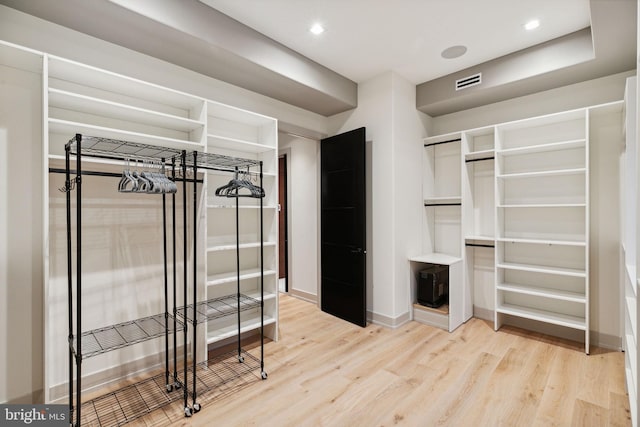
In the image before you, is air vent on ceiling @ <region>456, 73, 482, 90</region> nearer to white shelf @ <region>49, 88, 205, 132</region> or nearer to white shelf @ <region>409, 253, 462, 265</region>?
white shelf @ <region>409, 253, 462, 265</region>

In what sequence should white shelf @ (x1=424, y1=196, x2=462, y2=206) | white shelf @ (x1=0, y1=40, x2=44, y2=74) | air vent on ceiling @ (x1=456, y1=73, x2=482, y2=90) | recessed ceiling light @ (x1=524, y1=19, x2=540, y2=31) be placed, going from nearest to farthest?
white shelf @ (x1=0, y1=40, x2=44, y2=74)
recessed ceiling light @ (x1=524, y1=19, x2=540, y2=31)
air vent on ceiling @ (x1=456, y1=73, x2=482, y2=90)
white shelf @ (x1=424, y1=196, x2=462, y2=206)

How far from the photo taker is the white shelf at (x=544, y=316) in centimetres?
298

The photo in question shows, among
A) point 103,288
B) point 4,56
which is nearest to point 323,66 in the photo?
point 4,56

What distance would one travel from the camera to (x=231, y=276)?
292 cm

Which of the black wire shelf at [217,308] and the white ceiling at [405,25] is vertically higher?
the white ceiling at [405,25]

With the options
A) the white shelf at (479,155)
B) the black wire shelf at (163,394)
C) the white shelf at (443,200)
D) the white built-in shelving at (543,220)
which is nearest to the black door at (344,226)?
the white shelf at (443,200)

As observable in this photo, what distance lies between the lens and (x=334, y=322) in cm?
379

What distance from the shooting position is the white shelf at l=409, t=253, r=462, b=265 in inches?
138

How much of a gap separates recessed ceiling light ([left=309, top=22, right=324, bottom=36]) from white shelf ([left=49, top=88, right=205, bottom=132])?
1.27 meters

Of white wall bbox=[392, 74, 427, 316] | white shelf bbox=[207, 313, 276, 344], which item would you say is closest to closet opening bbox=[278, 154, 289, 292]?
white shelf bbox=[207, 313, 276, 344]

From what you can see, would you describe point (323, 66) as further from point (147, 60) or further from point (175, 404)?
point (175, 404)

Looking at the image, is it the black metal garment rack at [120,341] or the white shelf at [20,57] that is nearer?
the white shelf at [20,57]

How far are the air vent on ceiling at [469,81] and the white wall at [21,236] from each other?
3.83 m

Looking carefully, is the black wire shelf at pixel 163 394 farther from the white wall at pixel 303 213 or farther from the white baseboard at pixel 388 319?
the white wall at pixel 303 213
